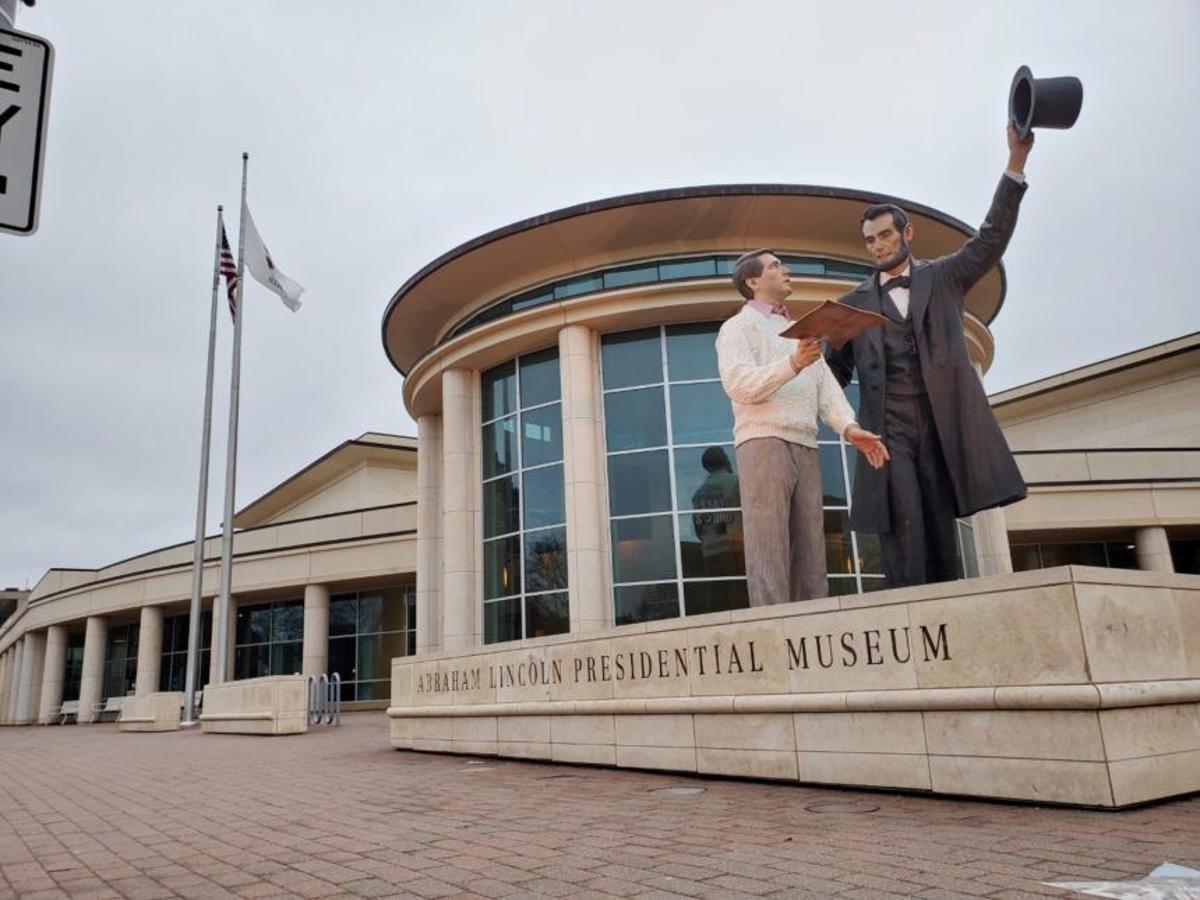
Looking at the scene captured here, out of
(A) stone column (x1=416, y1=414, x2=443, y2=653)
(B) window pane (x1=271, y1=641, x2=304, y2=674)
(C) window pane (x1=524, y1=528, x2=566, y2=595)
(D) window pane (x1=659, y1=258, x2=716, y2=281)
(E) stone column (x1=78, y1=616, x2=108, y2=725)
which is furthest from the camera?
(E) stone column (x1=78, y1=616, x2=108, y2=725)

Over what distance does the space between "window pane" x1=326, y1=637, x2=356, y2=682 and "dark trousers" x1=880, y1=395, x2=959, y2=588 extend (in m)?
29.7

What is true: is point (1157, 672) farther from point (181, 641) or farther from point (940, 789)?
point (181, 641)

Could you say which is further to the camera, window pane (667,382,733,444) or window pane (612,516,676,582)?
window pane (667,382,733,444)

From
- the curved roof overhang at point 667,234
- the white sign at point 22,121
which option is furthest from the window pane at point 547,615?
the white sign at point 22,121

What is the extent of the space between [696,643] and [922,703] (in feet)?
8.04

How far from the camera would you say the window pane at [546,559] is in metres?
18.9

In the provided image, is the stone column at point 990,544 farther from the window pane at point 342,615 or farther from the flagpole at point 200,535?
the window pane at point 342,615

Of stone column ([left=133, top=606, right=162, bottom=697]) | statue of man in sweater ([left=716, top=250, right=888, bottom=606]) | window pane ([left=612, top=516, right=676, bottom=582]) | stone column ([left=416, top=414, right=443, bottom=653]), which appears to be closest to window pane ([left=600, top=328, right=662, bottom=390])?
window pane ([left=612, top=516, right=676, bottom=582])

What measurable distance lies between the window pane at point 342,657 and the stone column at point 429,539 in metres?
12.4

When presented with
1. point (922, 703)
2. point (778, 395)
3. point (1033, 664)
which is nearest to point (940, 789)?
point (922, 703)

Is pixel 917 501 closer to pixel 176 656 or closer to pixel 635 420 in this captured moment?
pixel 635 420

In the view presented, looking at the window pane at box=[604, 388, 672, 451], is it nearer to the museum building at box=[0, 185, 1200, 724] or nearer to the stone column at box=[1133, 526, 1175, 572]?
the museum building at box=[0, 185, 1200, 724]

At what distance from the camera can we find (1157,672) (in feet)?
19.6

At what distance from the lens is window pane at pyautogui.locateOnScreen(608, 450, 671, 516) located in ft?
59.7
